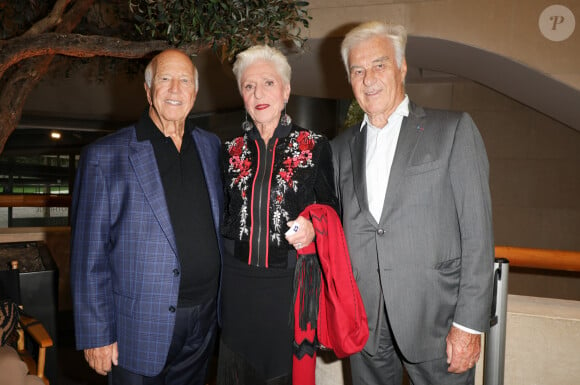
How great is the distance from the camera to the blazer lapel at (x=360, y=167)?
170 cm

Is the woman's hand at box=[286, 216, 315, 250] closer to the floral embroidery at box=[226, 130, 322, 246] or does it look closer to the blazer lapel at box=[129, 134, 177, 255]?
the floral embroidery at box=[226, 130, 322, 246]

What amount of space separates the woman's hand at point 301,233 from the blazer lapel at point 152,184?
0.50 m

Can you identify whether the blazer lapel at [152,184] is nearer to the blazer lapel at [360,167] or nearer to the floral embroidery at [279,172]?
the floral embroidery at [279,172]

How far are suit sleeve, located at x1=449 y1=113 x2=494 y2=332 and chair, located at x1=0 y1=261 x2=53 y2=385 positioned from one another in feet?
7.29

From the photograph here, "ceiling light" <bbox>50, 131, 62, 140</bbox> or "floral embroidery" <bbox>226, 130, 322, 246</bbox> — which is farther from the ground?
"ceiling light" <bbox>50, 131, 62, 140</bbox>

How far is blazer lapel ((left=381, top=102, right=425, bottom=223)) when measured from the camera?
163 centimetres

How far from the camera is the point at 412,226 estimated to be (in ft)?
5.30

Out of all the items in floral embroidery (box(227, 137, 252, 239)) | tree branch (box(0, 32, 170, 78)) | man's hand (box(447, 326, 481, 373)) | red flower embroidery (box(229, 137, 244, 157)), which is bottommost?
man's hand (box(447, 326, 481, 373))

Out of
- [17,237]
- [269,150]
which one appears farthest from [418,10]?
[17,237]

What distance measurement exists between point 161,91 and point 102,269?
2.65 ft

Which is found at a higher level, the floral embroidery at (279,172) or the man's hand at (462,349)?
the floral embroidery at (279,172)

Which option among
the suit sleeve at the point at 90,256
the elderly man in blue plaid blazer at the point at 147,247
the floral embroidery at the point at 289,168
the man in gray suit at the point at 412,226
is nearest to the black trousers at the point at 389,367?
the man in gray suit at the point at 412,226

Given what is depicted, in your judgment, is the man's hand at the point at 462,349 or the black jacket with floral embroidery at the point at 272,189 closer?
the man's hand at the point at 462,349

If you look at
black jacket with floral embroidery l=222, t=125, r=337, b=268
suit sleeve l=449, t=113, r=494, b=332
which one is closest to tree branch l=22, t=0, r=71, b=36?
black jacket with floral embroidery l=222, t=125, r=337, b=268
